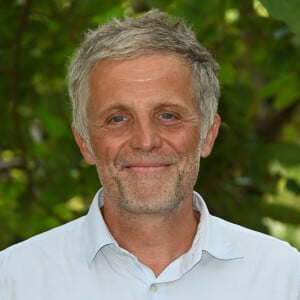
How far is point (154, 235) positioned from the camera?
9.48ft

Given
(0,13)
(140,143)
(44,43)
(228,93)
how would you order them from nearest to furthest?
1. (140,143)
2. (0,13)
3. (44,43)
4. (228,93)

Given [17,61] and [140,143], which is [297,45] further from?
[140,143]

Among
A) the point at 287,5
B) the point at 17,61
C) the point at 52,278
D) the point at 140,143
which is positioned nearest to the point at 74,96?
the point at 140,143

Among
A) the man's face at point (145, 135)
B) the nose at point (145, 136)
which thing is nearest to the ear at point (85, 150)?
the man's face at point (145, 135)

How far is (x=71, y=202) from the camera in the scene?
16.1 feet

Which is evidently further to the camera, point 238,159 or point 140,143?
point 238,159

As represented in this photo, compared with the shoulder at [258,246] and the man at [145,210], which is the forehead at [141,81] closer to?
the man at [145,210]

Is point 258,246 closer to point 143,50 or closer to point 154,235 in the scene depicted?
point 154,235

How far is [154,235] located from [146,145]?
28 centimetres

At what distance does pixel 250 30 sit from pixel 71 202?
3.76 feet

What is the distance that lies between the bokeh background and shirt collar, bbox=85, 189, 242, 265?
4.41ft

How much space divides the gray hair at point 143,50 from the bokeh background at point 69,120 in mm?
1152

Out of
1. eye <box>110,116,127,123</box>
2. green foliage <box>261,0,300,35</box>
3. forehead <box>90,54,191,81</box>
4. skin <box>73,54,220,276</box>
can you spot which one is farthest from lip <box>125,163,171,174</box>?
green foliage <box>261,0,300,35</box>

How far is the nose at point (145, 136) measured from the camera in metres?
2.75
